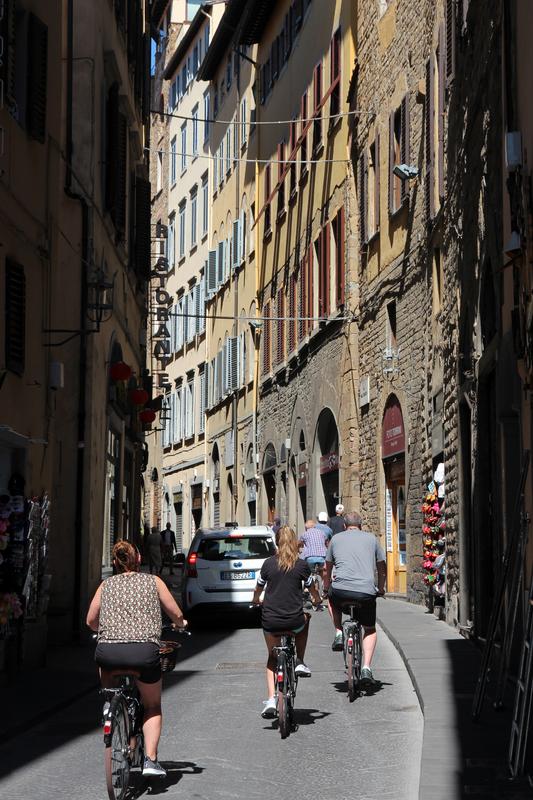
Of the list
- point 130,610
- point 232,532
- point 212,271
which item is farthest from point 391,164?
point 212,271

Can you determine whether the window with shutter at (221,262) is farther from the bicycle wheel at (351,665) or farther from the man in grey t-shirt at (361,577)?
the bicycle wheel at (351,665)

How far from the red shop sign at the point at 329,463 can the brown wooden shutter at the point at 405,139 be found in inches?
316

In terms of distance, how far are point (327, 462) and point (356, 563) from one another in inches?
808

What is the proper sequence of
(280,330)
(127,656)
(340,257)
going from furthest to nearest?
(280,330), (340,257), (127,656)

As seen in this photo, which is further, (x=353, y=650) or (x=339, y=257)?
(x=339, y=257)

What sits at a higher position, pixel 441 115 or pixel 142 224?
pixel 441 115

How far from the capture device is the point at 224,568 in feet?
70.9

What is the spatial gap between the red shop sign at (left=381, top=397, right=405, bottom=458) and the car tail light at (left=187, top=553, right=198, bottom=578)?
5.44m

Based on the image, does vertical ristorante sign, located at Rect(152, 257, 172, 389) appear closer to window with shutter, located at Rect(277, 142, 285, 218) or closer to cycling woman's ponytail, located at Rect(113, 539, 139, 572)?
window with shutter, located at Rect(277, 142, 285, 218)

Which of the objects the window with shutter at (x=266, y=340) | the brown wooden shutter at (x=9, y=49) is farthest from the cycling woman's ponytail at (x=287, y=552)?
the window with shutter at (x=266, y=340)

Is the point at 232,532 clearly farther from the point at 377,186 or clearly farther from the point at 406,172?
the point at 377,186

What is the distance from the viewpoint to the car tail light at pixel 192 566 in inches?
858

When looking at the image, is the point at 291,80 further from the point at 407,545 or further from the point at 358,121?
the point at 407,545

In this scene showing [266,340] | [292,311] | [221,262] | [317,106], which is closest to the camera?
[317,106]
